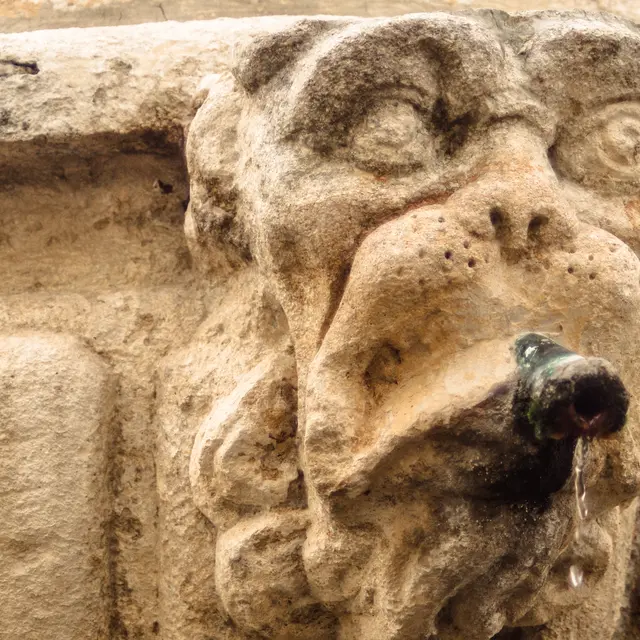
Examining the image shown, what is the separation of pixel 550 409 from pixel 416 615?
25 centimetres

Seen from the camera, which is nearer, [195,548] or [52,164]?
[195,548]

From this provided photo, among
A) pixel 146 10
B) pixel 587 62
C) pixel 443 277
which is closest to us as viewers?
pixel 443 277

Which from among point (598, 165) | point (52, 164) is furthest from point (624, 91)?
point (52, 164)

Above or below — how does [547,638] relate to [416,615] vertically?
below

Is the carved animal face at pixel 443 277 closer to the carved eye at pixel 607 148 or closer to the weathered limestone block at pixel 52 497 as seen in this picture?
the carved eye at pixel 607 148

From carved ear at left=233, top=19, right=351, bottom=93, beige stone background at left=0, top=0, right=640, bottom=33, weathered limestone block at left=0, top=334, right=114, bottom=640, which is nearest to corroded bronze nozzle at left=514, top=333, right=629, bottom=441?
carved ear at left=233, top=19, right=351, bottom=93

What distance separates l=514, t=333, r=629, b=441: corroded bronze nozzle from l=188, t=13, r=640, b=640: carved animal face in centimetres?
3

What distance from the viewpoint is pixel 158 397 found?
4.44 ft

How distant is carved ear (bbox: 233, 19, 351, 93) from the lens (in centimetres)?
A: 119

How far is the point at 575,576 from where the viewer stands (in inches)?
47.1

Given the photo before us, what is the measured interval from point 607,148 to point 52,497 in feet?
2.22

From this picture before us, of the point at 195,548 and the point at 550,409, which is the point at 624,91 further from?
the point at 195,548

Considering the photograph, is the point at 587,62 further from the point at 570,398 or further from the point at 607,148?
the point at 570,398

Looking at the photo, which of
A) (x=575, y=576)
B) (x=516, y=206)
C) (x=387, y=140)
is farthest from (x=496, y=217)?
(x=575, y=576)
